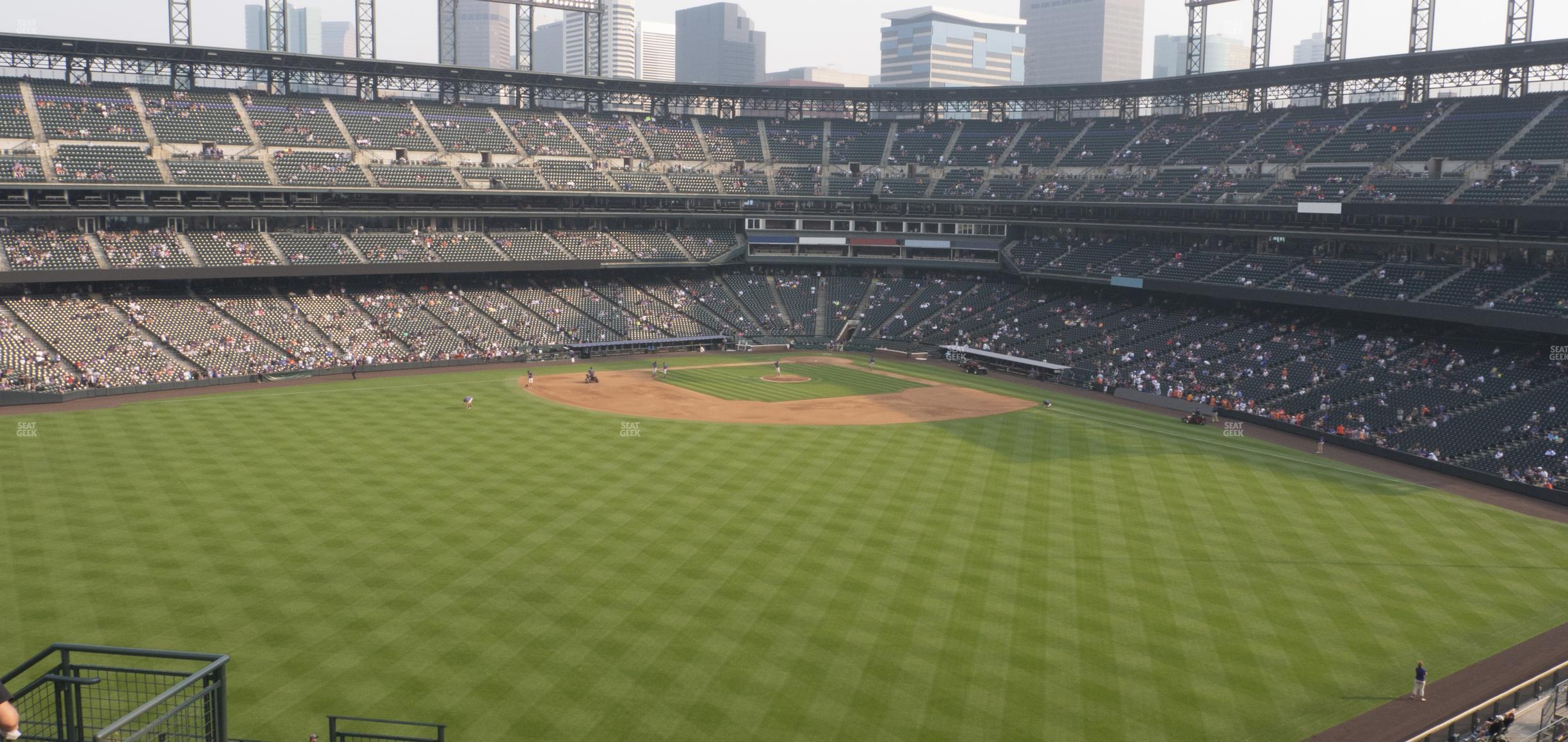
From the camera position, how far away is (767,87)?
350 feet

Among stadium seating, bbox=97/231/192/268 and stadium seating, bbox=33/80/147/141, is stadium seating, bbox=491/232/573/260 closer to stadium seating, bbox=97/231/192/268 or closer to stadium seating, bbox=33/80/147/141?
stadium seating, bbox=97/231/192/268

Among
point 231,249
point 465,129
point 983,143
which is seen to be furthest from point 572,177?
point 983,143

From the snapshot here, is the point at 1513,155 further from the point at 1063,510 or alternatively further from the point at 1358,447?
the point at 1063,510

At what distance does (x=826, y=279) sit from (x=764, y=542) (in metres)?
65.4

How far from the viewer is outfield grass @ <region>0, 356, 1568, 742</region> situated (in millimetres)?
24406

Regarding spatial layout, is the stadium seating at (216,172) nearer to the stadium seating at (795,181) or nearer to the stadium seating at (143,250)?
the stadium seating at (143,250)

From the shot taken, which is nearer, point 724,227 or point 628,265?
→ point 628,265

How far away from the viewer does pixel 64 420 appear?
172ft

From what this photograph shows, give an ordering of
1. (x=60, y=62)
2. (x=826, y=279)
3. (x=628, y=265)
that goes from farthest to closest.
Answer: (x=826, y=279)
(x=628, y=265)
(x=60, y=62)

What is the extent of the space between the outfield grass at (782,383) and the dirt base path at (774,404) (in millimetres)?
1212

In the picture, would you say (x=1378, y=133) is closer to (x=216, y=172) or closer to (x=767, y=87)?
(x=767, y=87)

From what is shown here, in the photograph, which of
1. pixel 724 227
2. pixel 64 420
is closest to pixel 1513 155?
pixel 724 227

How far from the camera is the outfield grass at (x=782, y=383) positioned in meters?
65.5

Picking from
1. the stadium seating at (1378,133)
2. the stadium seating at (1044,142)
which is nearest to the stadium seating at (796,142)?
the stadium seating at (1044,142)
